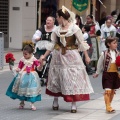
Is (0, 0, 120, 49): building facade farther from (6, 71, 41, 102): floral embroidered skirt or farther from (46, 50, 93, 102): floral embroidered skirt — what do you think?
(46, 50, 93, 102): floral embroidered skirt

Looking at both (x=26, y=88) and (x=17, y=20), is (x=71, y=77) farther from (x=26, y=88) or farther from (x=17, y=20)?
(x=17, y=20)

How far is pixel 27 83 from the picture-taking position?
1160cm

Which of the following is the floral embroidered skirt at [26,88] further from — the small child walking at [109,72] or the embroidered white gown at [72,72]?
the small child walking at [109,72]

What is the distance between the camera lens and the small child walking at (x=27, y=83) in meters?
11.5

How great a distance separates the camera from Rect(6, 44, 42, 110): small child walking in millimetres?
11531

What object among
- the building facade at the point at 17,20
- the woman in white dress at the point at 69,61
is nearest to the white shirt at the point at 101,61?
the woman in white dress at the point at 69,61

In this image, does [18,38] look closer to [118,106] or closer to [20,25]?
[20,25]

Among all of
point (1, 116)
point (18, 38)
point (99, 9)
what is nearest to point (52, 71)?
point (1, 116)

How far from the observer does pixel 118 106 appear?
12000mm

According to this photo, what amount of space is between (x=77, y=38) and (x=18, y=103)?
221 cm

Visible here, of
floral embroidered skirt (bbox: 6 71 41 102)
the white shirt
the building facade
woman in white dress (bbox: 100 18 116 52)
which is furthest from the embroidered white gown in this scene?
the building facade

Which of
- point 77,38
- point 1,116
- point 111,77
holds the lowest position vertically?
point 1,116

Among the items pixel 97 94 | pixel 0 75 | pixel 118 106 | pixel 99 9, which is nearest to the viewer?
pixel 118 106

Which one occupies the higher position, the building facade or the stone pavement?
the building facade
